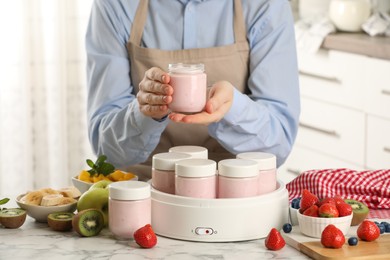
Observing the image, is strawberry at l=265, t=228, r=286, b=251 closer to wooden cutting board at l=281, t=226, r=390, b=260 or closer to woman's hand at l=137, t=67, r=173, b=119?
wooden cutting board at l=281, t=226, r=390, b=260

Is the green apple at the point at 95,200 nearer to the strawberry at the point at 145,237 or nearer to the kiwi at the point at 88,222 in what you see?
the kiwi at the point at 88,222

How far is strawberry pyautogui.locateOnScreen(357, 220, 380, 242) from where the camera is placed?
73.1 inches

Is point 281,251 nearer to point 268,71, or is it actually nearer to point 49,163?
point 268,71

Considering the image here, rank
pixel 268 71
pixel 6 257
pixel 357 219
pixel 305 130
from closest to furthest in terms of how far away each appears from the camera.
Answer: pixel 6 257 < pixel 357 219 < pixel 268 71 < pixel 305 130

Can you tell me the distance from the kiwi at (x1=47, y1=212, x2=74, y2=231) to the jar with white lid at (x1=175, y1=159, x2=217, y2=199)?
0.26 m

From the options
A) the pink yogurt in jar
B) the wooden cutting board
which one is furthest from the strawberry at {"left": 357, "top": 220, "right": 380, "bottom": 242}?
the pink yogurt in jar

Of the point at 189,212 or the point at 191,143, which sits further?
the point at 191,143

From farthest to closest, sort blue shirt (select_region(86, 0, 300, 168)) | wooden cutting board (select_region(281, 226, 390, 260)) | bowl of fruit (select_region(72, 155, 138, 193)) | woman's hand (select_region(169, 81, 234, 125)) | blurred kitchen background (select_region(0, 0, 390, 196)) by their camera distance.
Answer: blurred kitchen background (select_region(0, 0, 390, 196)) < blue shirt (select_region(86, 0, 300, 168)) < bowl of fruit (select_region(72, 155, 138, 193)) < woman's hand (select_region(169, 81, 234, 125)) < wooden cutting board (select_region(281, 226, 390, 260))

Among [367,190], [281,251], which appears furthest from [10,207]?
[367,190]

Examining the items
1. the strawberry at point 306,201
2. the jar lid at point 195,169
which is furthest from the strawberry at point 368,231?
the jar lid at point 195,169

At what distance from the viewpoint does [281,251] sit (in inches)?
72.9

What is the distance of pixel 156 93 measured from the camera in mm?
2023

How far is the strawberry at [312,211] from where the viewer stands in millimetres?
1896

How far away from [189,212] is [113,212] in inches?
6.4
